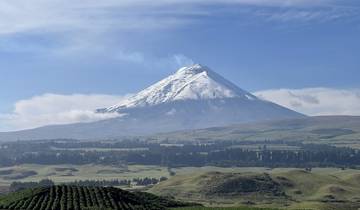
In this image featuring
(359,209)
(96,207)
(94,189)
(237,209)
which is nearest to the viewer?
(96,207)

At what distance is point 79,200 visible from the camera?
450 ft

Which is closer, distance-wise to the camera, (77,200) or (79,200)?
(79,200)

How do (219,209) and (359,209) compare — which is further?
(359,209)

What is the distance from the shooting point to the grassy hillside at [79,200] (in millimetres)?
131875

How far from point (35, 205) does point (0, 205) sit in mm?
8469

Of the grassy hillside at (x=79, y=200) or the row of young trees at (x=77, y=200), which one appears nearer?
the row of young trees at (x=77, y=200)

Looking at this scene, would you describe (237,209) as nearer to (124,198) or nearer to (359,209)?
(124,198)

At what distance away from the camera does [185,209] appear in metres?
137

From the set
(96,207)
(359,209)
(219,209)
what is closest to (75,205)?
(96,207)

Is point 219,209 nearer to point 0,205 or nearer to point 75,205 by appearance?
point 75,205

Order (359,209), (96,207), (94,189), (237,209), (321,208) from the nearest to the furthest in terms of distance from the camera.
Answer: (96,207) → (237,209) → (94,189) → (321,208) → (359,209)

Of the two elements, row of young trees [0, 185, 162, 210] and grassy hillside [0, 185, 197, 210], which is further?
grassy hillside [0, 185, 197, 210]

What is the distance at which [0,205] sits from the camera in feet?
443

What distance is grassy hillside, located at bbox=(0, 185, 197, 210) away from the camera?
131875 millimetres
